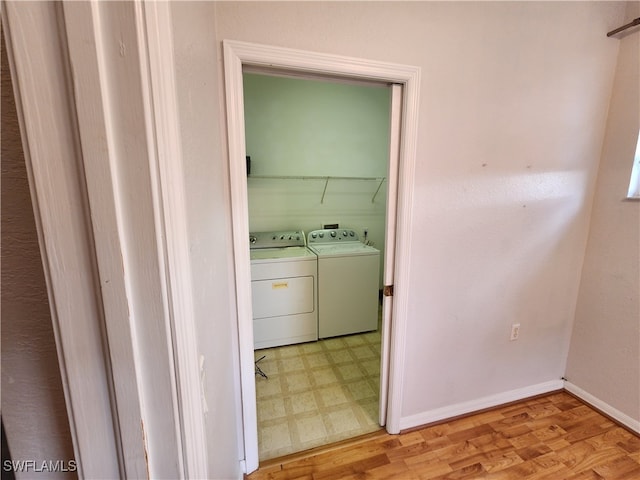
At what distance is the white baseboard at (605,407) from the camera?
5.48 ft

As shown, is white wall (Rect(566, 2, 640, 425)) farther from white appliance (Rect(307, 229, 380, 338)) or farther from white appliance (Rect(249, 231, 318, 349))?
white appliance (Rect(249, 231, 318, 349))

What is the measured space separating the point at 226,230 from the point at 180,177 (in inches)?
32.5

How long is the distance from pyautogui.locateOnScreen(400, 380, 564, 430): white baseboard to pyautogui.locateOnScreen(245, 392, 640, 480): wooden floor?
0.14 ft

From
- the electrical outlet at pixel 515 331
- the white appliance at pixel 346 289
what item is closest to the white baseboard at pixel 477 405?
the electrical outlet at pixel 515 331

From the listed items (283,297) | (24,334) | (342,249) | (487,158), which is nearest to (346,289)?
(342,249)

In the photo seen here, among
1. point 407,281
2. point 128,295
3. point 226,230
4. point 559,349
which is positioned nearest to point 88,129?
point 128,295

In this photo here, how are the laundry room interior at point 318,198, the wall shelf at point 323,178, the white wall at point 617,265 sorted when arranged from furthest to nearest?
1. the wall shelf at point 323,178
2. the laundry room interior at point 318,198
3. the white wall at point 617,265

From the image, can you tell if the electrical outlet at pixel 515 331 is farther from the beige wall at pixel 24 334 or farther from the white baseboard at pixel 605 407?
the beige wall at pixel 24 334

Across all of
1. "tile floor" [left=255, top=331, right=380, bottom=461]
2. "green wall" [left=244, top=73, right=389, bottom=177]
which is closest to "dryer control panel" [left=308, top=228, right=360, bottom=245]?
"green wall" [left=244, top=73, right=389, bottom=177]

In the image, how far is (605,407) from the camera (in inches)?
70.9

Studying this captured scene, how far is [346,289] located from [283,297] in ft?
2.04

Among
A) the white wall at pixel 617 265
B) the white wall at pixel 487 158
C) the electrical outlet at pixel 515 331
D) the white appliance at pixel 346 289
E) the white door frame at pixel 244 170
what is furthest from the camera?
the white appliance at pixel 346 289

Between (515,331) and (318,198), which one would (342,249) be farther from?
(515,331)

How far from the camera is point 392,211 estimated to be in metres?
1.45
